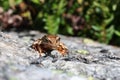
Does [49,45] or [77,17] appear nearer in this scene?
[49,45]

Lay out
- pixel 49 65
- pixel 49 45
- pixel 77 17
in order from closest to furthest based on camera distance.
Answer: pixel 49 65 → pixel 49 45 → pixel 77 17

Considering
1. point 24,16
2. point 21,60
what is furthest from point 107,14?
point 21,60

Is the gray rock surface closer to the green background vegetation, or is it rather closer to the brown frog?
the brown frog

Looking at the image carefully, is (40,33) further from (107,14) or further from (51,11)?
(107,14)

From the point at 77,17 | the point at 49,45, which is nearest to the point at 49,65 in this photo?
the point at 49,45

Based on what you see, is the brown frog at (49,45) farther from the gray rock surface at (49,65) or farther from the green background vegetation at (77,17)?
the green background vegetation at (77,17)

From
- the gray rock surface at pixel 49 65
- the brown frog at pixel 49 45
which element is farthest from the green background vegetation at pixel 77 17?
the brown frog at pixel 49 45

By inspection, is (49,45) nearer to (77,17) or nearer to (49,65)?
(49,65)
